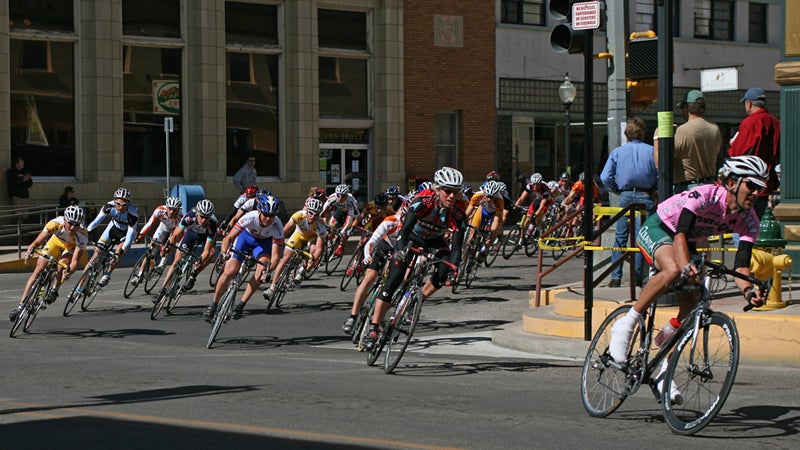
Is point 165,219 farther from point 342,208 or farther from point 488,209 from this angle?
point 488,209

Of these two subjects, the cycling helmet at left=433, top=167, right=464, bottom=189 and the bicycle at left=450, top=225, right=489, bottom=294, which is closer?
the cycling helmet at left=433, top=167, right=464, bottom=189

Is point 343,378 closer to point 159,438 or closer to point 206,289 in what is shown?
point 159,438

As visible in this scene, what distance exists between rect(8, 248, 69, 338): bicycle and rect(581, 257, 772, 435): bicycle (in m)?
10.3

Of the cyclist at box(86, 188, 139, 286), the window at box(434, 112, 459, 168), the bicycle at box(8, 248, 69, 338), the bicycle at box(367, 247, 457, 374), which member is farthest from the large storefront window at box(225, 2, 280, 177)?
the bicycle at box(367, 247, 457, 374)

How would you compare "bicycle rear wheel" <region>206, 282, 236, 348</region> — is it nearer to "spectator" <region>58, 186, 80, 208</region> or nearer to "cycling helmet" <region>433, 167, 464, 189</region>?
"cycling helmet" <region>433, 167, 464, 189</region>

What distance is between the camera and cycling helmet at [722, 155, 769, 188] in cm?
798

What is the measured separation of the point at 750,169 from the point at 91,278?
44.6 ft

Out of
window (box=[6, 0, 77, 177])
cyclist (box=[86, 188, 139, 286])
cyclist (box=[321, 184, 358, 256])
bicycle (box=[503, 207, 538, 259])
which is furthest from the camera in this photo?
window (box=[6, 0, 77, 177])

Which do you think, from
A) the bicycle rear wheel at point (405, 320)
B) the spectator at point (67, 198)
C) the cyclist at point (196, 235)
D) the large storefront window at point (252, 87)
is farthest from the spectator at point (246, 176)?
the bicycle rear wheel at point (405, 320)

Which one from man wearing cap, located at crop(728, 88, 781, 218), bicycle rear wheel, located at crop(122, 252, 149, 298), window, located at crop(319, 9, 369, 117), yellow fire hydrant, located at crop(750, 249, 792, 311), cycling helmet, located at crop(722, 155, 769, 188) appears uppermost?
window, located at crop(319, 9, 369, 117)

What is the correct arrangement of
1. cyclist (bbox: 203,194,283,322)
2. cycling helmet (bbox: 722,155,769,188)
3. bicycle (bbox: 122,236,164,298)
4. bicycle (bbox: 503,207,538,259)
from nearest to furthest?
1. cycling helmet (bbox: 722,155,769,188)
2. cyclist (bbox: 203,194,283,322)
3. bicycle (bbox: 122,236,164,298)
4. bicycle (bbox: 503,207,538,259)

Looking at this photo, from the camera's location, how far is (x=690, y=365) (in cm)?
806

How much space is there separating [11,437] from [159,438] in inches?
39.6

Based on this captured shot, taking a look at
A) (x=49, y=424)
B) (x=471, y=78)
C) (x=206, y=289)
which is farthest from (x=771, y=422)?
(x=471, y=78)
